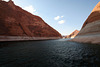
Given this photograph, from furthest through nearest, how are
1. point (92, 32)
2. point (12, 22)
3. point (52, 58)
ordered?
point (12, 22)
point (92, 32)
point (52, 58)

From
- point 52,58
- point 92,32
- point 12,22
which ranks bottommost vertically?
point 52,58

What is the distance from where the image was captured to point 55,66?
10.5 feet

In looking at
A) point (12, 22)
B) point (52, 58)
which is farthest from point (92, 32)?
point (12, 22)

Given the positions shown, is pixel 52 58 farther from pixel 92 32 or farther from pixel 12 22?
pixel 12 22

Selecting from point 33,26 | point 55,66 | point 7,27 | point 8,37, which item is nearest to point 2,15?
point 7,27

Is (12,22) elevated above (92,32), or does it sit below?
above

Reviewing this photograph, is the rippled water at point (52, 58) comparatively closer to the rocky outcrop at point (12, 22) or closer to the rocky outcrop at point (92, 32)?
the rocky outcrop at point (92, 32)

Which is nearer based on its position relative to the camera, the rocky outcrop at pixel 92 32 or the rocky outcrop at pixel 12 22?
the rocky outcrop at pixel 92 32

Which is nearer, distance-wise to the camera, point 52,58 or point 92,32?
point 52,58

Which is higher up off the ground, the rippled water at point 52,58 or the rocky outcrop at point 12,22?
the rocky outcrop at point 12,22

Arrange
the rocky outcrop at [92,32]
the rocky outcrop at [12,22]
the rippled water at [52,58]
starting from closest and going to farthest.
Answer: the rippled water at [52,58] < the rocky outcrop at [92,32] < the rocky outcrop at [12,22]

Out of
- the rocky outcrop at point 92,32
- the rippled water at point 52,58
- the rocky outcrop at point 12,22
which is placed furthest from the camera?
the rocky outcrop at point 12,22

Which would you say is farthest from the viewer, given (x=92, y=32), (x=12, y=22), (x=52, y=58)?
(x=12, y=22)

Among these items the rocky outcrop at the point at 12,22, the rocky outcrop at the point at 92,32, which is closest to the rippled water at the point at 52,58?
the rocky outcrop at the point at 92,32
